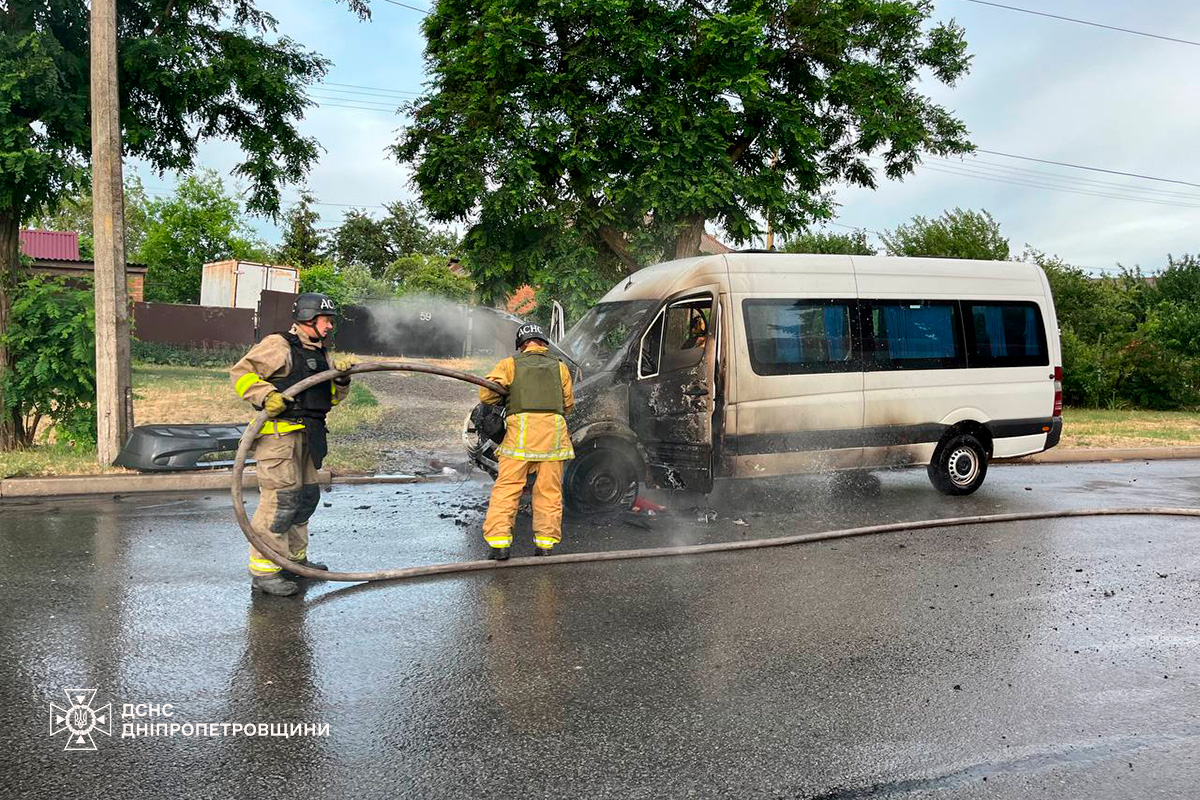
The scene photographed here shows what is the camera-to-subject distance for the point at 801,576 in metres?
6.03

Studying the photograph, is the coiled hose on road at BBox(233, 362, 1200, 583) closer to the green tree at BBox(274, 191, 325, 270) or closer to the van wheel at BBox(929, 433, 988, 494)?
the van wheel at BBox(929, 433, 988, 494)

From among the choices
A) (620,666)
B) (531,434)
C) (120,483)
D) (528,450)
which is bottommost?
(620,666)

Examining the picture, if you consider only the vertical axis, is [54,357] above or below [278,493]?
above

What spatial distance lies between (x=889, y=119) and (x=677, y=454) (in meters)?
13.3

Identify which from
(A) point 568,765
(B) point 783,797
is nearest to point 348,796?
(A) point 568,765

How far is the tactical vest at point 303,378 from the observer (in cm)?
557

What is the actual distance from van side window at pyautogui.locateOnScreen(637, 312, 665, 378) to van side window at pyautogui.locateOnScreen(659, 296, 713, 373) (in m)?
0.05

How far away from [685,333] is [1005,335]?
398cm

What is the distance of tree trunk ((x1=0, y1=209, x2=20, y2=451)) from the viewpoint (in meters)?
9.91

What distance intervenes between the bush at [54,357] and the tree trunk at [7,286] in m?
0.07

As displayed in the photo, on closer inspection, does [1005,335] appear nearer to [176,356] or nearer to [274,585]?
[274,585]

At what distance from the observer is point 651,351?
26.1ft

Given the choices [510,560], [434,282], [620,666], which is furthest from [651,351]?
[434,282]

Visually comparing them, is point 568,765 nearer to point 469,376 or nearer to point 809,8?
point 469,376
